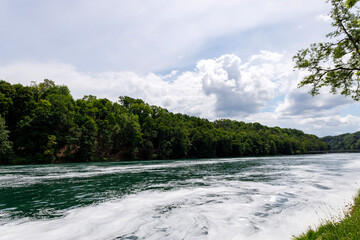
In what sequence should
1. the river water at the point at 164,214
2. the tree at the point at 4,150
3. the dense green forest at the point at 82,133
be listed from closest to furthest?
the river water at the point at 164,214 → the tree at the point at 4,150 → the dense green forest at the point at 82,133

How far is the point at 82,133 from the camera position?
6444 centimetres

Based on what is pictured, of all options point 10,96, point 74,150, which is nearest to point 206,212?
point 74,150

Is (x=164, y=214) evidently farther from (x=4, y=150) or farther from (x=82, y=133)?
(x=82, y=133)

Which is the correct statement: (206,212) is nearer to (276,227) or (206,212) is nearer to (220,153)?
(276,227)

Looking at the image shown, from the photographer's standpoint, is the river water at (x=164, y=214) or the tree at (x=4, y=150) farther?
the tree at (x=4, y=150)

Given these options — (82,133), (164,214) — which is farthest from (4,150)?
(164,214)

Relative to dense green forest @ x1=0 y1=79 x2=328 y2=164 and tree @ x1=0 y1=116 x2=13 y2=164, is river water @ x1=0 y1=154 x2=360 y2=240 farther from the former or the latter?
dense green forest @ x1=0 y1=79 x2=328 y2=164

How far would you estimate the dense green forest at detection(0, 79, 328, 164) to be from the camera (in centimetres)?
5666

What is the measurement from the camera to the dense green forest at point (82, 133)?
56.7m

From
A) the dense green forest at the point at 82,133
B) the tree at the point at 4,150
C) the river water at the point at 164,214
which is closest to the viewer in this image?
the river water at the point at 164,214

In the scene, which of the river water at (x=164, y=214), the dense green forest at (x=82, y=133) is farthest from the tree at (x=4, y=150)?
the river water at (x=164, y=214)

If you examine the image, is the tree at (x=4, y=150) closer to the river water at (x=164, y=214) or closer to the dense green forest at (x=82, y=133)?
the dense green forest at (x=82, y=133)

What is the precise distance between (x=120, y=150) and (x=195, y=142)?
35.1m

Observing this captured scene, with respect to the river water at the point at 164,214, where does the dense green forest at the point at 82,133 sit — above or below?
above
